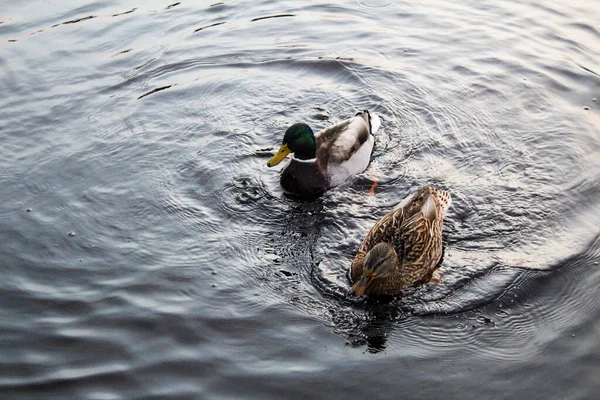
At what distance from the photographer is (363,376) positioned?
552 cm

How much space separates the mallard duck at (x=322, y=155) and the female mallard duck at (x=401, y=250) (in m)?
1.31

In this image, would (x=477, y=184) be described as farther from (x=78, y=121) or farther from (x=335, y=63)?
(x=78, y=121)

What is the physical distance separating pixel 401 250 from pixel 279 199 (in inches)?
68.1

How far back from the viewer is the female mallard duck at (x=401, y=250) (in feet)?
20.6

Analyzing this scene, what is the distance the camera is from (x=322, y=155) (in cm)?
833

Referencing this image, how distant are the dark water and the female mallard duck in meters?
0.17

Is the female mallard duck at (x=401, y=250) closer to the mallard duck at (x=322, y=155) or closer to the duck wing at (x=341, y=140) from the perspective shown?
the mallard duck at (x=322, y=155)

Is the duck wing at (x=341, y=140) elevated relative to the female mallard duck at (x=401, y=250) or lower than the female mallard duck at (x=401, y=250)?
elevated

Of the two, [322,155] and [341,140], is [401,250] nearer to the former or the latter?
[322,155]

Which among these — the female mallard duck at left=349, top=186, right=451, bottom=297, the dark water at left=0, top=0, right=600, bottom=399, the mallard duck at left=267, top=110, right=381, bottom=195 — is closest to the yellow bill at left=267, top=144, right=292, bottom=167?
the mallard duck at left=267, top=110, right=381, bottom=195

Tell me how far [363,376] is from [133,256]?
239 cm

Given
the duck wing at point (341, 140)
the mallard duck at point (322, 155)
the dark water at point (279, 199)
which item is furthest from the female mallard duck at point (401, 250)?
the duck wing at point (341, 140)

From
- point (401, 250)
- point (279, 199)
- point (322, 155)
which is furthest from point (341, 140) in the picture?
point (401, 250)

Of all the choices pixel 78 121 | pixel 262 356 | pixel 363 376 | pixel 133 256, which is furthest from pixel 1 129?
pixel 363 376
